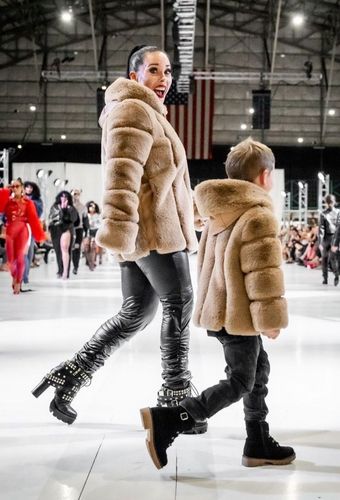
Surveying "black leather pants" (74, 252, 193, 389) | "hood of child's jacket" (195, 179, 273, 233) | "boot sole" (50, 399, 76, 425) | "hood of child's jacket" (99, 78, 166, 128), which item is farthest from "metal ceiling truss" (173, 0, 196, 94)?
"hood of child's jacket" (195, 179, 273, 233)

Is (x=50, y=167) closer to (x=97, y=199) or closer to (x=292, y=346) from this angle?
(x=97, y=199)

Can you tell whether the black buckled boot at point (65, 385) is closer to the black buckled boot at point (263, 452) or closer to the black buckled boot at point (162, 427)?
the black buckled boot at point (162, 427)

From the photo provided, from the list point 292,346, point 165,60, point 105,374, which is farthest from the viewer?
point 292,346

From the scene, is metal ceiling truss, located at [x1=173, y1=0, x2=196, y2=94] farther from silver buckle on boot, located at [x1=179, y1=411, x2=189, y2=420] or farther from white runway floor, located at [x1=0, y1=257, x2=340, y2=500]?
silver buckle on boot, located at [x1=179, y1=411, x2=189, y2=420]

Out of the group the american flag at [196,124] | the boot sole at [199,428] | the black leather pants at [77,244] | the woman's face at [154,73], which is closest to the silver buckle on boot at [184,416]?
the boot sole at [199,428]

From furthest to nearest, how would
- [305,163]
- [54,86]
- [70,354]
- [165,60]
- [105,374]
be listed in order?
[305,163], [54,86], [70,354], [105,374], [165,60]

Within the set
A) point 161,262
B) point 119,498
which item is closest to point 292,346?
point 161,262

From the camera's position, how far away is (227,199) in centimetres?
230

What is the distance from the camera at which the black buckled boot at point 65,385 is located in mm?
2855

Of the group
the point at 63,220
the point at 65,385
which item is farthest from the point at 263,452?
the point at 63,220

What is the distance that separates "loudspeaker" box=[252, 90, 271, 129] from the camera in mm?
23688

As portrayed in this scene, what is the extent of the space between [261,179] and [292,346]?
Result: 8.69ft

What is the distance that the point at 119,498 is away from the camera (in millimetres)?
2064

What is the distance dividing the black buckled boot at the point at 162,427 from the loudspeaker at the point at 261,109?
21.9 m
